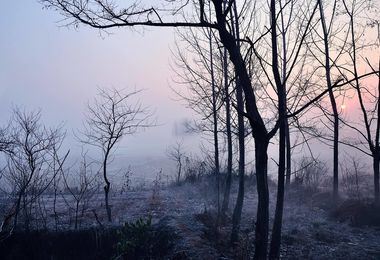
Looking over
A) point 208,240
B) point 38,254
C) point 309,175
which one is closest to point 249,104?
point 208,240

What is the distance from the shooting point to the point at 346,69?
806 centimetres

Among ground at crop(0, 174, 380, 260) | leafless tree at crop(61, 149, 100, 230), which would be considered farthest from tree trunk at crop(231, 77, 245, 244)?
leafless tree at crop(61, 149, 100, 230)

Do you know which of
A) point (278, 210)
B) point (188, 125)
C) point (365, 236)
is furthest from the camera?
point (188, 125)

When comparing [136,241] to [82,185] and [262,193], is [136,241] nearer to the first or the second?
[82,185]

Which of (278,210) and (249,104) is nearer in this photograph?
(249,104)

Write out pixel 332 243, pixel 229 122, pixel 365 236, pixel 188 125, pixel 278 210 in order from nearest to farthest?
1. pixel 278 210
2. pixel 332 243
3. pixel 365 236
4. pixel 229 122
5. pixel 188 125

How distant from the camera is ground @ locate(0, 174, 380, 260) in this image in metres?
6.52

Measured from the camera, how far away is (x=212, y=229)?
7855mm

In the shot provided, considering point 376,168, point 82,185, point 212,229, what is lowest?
point 212,229

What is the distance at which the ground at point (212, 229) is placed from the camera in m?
6.52

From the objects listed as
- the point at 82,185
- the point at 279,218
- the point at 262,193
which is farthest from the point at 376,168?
the point at 82,185

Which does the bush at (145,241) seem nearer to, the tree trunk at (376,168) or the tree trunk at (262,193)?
the tree trunk at (262,193)

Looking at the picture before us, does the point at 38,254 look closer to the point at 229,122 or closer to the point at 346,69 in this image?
the point at 229,122

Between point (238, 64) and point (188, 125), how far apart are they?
7.34 metres
